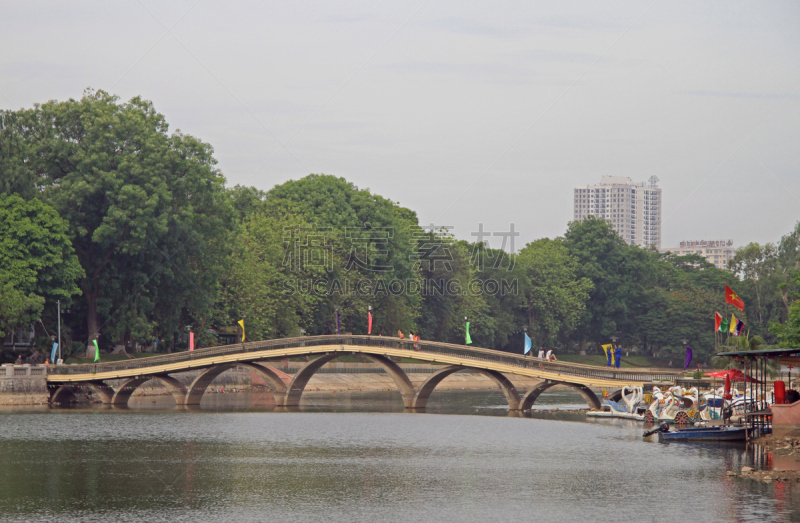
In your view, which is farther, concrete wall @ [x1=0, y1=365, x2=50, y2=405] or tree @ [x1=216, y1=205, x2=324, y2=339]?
tree @ [x1=216, y1=205, x2=324, y2=339]

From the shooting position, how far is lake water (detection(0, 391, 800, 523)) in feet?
89.9

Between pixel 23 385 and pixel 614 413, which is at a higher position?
pixel 23 385

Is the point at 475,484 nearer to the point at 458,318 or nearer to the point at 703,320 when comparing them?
the point at 458,318

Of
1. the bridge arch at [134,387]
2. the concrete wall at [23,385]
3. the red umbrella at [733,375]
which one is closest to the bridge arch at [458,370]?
the red umbrella at [733,375]

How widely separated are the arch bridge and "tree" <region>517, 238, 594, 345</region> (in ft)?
169

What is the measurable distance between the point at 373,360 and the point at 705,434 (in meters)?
23.4

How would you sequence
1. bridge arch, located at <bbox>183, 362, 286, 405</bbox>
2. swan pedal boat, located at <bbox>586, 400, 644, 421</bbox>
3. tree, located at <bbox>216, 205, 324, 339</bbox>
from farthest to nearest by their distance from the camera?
1. tree, located at <bbox>216, 205, 324, 339</bbox>
2. bridge arch, located at <bbox>183, 362, 286, 405</bbox>
3. swan pedal boat, located at <bbox>586, 400, 644, 421</bbox>

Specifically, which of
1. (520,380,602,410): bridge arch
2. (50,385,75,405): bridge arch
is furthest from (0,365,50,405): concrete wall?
(520,380,602,410): bridge arch

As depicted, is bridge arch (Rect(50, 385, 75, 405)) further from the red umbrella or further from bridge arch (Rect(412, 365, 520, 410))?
the red umbrella

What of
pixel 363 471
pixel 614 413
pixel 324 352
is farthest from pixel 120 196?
pixel 363 471

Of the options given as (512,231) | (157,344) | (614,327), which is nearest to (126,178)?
(157,344)

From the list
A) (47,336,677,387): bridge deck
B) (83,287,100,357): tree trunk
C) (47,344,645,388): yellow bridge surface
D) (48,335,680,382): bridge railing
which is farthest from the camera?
(83,287,100,357): tree trunk

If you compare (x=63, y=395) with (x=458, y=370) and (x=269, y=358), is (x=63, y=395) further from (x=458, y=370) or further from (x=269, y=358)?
(x=458, y=370)

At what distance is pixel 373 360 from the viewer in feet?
198
